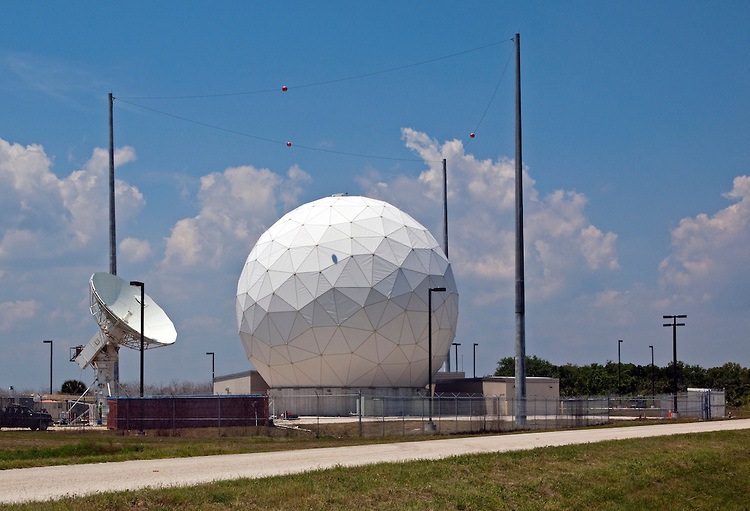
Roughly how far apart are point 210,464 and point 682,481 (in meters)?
11.3

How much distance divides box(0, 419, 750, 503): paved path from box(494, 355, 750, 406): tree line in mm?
65093

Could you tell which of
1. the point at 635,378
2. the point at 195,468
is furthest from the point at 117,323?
the point at 635,378

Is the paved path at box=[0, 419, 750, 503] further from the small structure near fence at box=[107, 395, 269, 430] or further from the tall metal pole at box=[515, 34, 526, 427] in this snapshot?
the small structure near fence at box=[107, 395, 269, 430]

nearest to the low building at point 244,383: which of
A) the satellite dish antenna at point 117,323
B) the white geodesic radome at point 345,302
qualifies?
the white geodesic radome at point 345,302

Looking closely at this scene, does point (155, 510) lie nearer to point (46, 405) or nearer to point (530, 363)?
point (46, 405)

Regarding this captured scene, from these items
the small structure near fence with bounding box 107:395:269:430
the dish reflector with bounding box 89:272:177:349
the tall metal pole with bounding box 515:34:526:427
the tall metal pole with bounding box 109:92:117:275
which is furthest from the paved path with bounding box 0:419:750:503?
the tall metal pole with bounding box 109:92:117:275

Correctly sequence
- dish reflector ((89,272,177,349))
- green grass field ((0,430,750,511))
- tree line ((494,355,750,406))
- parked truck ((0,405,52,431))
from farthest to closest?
tree line ((494,355,750,406)) → dish reflector ((89,272,177,349)) → parked truck ((0,405,52,431)) → green grass field ((0,430,750,511))

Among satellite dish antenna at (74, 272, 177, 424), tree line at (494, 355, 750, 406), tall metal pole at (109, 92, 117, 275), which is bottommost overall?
tree line at (494, 355, 750, 406)

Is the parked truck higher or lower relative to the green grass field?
lower

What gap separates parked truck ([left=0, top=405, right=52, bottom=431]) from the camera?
43812 millimetres

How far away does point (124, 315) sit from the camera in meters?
50.8

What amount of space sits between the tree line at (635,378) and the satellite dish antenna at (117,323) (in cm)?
4996

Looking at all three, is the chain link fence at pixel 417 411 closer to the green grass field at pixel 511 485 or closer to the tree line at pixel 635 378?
the green grass field at pixel 511 485

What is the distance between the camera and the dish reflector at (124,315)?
4972 centimetres
